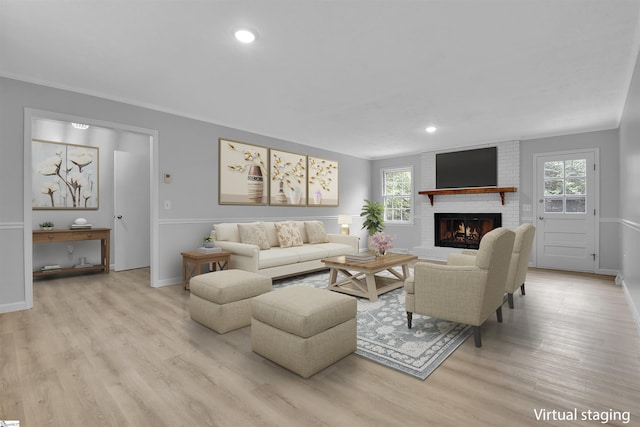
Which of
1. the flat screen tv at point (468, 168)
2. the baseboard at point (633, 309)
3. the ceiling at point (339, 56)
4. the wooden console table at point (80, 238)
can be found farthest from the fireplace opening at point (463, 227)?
the wooden console table at point (80, 238)

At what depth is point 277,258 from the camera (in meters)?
4.44

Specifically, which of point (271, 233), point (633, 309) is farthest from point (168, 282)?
point (633, 309)

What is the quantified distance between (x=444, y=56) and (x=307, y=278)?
3469 millimetres

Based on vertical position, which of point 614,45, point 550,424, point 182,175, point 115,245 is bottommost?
point 550,424

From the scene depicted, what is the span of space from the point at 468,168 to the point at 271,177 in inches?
165

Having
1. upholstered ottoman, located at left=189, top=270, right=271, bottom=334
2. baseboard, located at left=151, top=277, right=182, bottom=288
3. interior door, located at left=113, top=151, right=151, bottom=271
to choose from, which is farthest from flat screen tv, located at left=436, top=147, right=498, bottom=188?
interior door, located at left=113, top=151, right=151, bottom=271

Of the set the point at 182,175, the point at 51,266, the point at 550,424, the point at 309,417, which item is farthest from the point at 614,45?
the point at 51,266

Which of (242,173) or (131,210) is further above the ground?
(242,173)

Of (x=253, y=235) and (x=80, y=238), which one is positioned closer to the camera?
(x=253, y=235)

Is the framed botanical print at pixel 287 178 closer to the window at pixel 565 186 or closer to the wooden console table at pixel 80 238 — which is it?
the wooden console table at pixel 80 238

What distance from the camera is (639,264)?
300cm

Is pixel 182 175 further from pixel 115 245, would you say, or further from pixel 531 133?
pixel 531 133

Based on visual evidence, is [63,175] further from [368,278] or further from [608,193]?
[608,193]

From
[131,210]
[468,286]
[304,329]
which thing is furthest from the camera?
[131,210]
